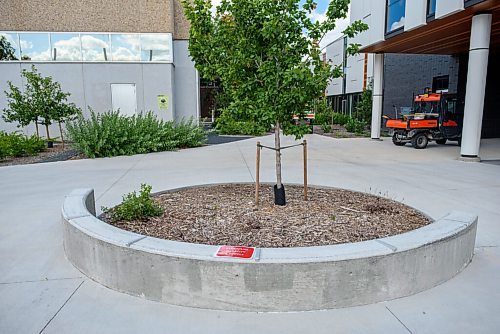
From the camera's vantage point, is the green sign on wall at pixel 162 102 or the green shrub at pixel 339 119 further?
the green shrub at pixel 339 119

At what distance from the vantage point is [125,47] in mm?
19656

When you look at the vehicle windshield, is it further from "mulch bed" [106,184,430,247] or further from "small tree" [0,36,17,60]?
"small tree" [0,36,17,60]

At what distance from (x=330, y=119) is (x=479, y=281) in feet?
84.6

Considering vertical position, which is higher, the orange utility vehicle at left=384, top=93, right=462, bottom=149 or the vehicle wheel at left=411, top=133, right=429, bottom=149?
the orange utility vehicle at left=384, top=93, right=462, bottom=149

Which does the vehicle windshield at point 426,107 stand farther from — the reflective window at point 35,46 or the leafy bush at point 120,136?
the reflective window at point 35,46

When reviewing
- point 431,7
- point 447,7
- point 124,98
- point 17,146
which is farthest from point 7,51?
point 447,7

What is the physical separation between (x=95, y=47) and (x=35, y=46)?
3048 millimetres

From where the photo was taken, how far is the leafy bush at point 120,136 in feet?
38.0

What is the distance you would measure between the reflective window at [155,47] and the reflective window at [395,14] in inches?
459

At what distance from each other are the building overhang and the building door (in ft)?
40.9

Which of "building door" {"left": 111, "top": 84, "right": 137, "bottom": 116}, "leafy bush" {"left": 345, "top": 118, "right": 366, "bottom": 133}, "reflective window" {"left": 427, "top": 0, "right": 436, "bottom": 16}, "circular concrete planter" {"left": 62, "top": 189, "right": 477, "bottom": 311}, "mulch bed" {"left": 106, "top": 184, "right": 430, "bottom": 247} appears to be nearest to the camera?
"circular concrete planter" {"left": 62, "top": 189, "right": 477, "bottom": 311}

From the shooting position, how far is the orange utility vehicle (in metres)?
14.2

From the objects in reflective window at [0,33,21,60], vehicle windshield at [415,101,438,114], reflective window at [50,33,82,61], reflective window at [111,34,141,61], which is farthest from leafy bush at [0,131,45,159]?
vehicle windshield at [415,101,438,114]

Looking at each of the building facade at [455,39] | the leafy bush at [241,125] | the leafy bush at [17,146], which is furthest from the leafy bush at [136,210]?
the building facade at [455,39]
